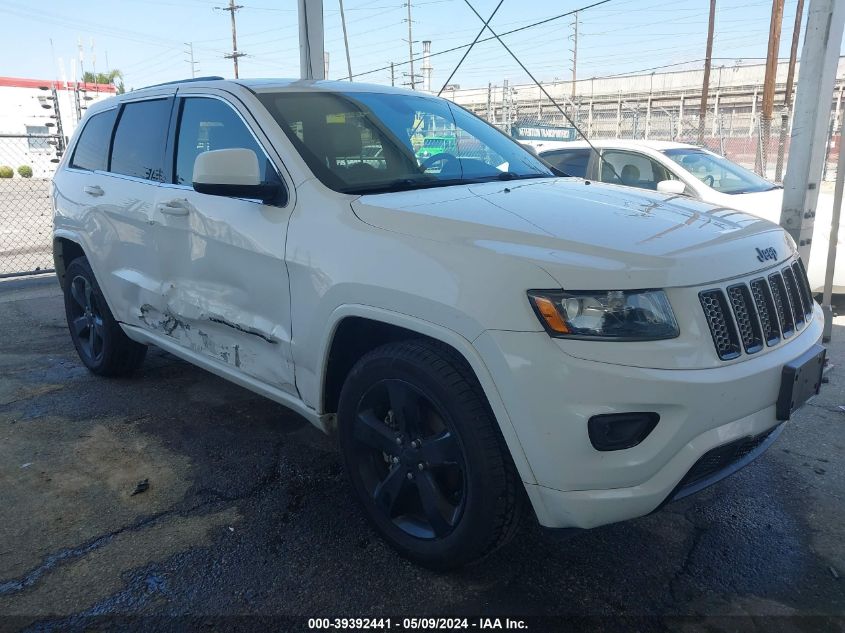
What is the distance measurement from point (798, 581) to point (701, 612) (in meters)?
0.46

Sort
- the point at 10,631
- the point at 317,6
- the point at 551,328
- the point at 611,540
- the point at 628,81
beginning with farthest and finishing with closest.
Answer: the point at 628,81 → the point at 317,6 → the point at 611,540 → the point at 10,631 → the point at 551,328

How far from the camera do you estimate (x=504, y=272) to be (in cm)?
221

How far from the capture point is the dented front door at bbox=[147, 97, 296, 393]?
3.04 meters

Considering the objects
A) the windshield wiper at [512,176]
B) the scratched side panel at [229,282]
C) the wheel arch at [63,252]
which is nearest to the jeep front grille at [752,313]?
the windshield wiper at [512,176]

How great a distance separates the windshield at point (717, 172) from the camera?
23.5 feet

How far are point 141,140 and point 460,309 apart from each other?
9.12ft

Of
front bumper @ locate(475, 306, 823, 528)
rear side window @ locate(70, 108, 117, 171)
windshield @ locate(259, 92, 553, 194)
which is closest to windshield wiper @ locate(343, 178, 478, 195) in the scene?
windshield @ locate(259, 92, 553, 194)

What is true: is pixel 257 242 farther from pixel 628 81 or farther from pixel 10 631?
pixel 628 81

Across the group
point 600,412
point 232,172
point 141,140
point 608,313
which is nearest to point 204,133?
point 141,140

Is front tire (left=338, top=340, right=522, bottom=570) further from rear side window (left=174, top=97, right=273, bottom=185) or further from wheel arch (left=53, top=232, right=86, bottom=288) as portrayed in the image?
wheel arch (left=53, top=232, right=86, bottom=288)

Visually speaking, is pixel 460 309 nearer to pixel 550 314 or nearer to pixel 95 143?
pixel 550 314

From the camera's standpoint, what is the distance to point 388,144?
332 cm

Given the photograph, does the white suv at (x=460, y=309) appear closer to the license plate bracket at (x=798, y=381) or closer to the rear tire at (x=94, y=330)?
the license plate bracket at (x=798, y=381)

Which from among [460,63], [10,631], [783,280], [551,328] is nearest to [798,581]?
[783,280]
